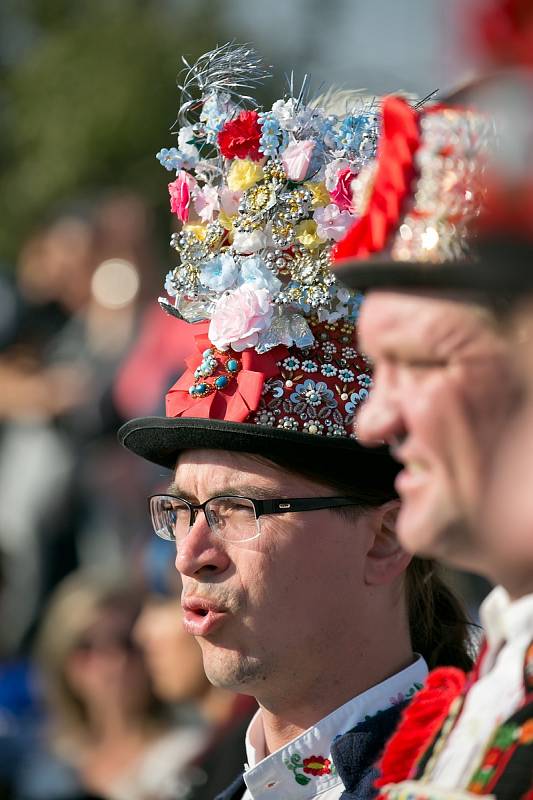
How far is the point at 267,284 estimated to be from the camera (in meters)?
2.85

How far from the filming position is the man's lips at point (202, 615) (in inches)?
107

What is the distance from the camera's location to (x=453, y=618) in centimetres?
313

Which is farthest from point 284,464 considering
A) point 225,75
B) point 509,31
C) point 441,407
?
point 509,31

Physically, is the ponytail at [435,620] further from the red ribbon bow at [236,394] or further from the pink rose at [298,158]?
the pink rose at [298,158]

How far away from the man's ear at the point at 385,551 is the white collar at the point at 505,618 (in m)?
1.02

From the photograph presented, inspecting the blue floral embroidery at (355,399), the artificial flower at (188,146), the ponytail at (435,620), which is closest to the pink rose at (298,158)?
the artificial flower at (188,146)

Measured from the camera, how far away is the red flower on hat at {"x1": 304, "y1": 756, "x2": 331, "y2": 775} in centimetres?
274

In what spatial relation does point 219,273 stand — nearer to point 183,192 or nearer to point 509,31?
point 183,192

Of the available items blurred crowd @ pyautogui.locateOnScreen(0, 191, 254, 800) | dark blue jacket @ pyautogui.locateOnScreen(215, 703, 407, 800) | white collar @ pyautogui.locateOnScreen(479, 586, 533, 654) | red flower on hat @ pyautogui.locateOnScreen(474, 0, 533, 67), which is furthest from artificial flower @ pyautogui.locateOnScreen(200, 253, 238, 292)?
blurred crowd @ pyautogui.locateOnScreen(0, 191, 254, 800)

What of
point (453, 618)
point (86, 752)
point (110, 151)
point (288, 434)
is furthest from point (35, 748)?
point (110, 151)

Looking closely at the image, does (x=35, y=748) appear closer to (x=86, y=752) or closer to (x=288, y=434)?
(x=86, y=752)

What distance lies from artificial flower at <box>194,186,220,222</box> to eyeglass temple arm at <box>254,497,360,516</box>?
0.66 meters

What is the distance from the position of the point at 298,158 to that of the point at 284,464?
2.17ft

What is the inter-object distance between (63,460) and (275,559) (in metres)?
4.05
